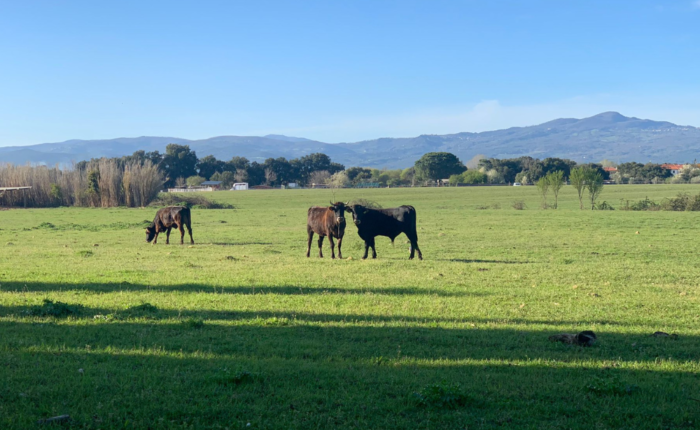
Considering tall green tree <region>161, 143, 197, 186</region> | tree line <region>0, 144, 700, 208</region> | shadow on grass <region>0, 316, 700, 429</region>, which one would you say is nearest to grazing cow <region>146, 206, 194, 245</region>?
shadow on grass <region>0, 316, 700, 429</region>

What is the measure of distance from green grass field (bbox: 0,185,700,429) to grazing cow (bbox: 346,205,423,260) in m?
1.68

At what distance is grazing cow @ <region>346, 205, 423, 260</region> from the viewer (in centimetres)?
2133

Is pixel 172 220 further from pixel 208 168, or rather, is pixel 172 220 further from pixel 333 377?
pixel 208 168

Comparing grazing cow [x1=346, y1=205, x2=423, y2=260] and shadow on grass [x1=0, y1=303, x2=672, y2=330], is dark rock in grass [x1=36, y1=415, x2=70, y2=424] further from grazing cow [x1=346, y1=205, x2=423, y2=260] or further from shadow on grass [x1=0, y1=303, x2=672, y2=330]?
grazing cow [x1=346, y1=205, x2=423, y2=260]

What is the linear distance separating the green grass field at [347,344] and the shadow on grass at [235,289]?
66 mm

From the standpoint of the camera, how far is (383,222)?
21922 mm

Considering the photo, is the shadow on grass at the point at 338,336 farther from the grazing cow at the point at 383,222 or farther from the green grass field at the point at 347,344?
the grazing cow at the point at 383,222

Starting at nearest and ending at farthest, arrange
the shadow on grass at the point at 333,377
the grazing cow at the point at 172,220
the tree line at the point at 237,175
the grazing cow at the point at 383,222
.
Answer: the shadow on grass at the point at 333,377 < the grazing cow at the point at 383,222 < the grazing cow at the point at 172,220 < the tree line at the point at 237,175

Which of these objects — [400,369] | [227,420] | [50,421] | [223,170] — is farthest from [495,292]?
[223,170]

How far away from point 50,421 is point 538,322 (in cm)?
779

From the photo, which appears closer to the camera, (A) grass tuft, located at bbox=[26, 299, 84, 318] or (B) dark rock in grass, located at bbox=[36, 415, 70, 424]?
(B) dark rock in grass, located at bbox=[36, 415, 70, 424]

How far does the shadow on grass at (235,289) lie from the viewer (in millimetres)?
13469

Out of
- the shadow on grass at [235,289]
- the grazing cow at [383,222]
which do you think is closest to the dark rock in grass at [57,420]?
the shadow on grass at [235,289]

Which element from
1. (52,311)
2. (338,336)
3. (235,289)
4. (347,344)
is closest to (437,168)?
(235,289)
